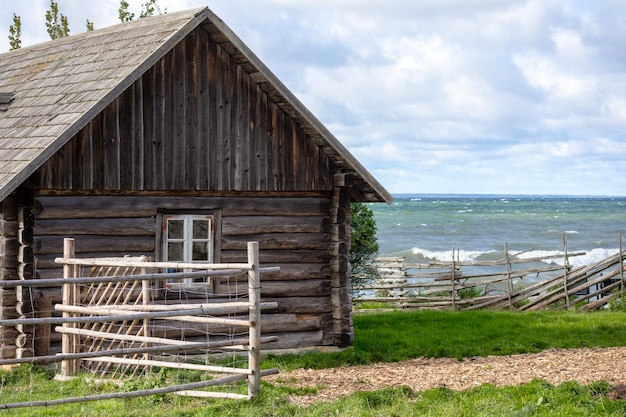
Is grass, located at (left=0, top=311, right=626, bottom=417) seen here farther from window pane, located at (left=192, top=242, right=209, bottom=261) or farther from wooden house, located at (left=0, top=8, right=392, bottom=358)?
window pane, located at (left=192, top=242, right=209, bottom=261)

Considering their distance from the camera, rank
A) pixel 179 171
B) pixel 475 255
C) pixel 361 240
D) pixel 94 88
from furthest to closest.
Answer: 1. pixel 475 255
2. pixel 361 240
3. pixel 179 171
4. pixel 94 88

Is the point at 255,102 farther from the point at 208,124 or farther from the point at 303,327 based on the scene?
the point at 303,327

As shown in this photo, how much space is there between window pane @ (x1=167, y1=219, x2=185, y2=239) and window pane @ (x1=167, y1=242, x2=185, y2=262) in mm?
126

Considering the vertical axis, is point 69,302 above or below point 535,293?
above

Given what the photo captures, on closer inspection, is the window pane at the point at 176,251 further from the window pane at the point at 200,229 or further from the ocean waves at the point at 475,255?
the ocean waves at the point at 475,255

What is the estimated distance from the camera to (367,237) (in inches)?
976

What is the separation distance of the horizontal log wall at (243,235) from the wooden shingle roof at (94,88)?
101 centimetres

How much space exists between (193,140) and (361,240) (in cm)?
989

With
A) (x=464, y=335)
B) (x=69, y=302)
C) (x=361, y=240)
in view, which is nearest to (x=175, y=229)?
(x=69, y=302)

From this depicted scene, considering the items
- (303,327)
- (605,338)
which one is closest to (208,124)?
(303,327)

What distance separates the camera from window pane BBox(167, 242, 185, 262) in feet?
51.1

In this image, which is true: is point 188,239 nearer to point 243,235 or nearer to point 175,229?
point 175,229

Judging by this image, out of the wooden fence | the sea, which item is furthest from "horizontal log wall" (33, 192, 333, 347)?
the sea

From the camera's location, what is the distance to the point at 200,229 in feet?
51.8
